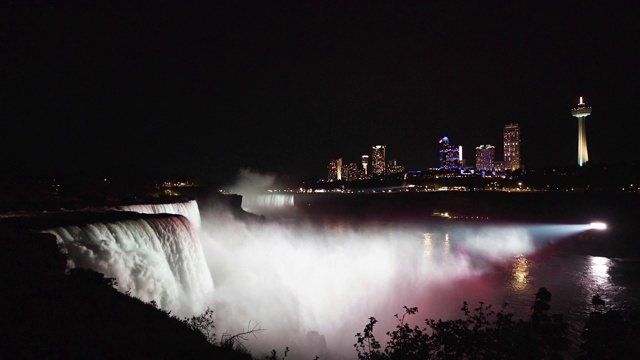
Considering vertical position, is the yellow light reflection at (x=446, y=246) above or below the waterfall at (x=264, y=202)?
below

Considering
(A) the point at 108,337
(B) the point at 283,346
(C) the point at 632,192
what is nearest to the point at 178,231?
(B) the point at 283,346

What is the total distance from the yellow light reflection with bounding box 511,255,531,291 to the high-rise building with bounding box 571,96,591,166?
356 ft

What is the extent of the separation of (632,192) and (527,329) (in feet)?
277

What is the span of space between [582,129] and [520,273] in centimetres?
11975

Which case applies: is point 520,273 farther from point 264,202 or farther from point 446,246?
point 264,202

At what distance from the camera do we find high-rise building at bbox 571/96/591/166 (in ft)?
396

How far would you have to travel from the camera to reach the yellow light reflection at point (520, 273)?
72.4ft

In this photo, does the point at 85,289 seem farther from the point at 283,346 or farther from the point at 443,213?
the point at 443,213

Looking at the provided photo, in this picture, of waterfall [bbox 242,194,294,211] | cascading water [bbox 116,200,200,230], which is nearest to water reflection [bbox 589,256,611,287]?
cascading water [bbox 116,200,200,230]

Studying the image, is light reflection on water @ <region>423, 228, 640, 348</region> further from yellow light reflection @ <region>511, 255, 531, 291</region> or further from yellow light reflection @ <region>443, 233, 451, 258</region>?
yellow light reflection @ <region>443, 233, 451, 258</region>

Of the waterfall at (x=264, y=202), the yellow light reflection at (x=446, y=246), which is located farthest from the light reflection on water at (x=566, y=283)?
the waterfall at (x=264, y=202)

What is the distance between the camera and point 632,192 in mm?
71500

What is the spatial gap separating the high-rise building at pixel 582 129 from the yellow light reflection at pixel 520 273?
109 meters

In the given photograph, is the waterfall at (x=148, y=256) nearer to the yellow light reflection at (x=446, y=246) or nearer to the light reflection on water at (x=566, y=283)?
the light reflection on water at (x=566, y=283)
